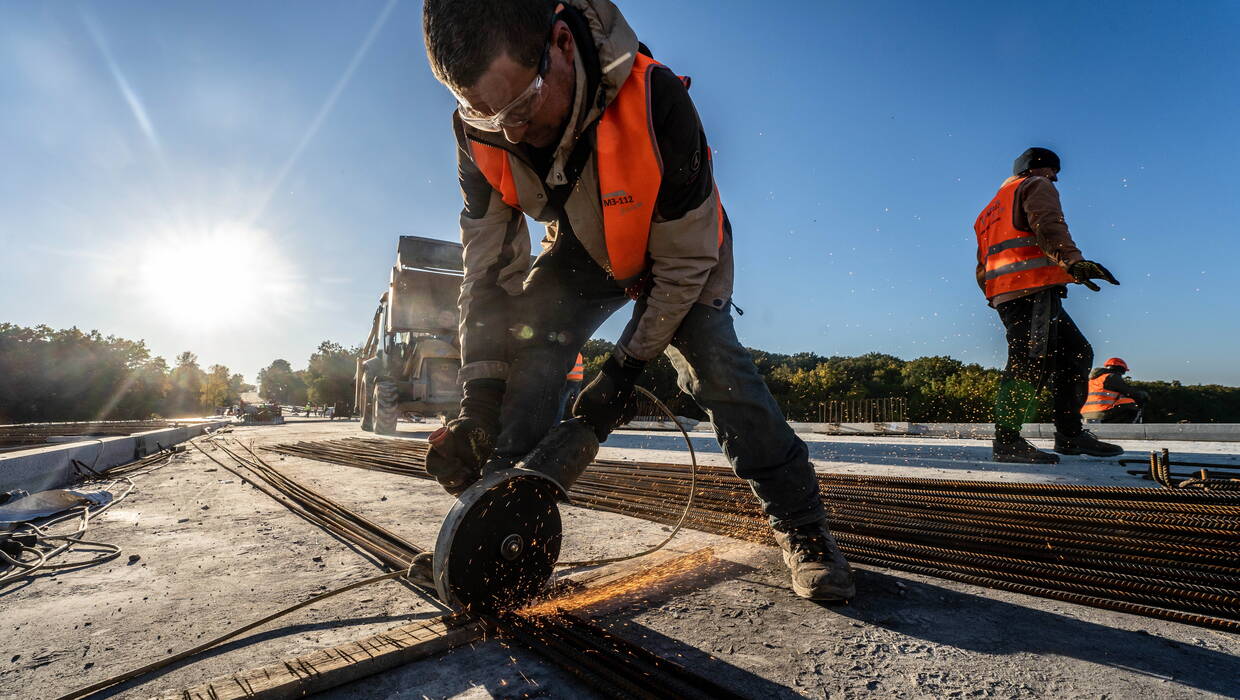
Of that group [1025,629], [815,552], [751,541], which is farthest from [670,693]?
[751,541]

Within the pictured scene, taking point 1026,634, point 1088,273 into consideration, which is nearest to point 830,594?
point 1026,634

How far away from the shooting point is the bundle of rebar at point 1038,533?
1.53 m

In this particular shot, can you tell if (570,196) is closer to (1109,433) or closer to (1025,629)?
(1025,629)

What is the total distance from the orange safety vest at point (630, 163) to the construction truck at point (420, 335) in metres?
8.46

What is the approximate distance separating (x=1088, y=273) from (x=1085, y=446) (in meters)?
1.48

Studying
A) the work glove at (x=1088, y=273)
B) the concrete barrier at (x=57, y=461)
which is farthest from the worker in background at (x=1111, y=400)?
the concrete barrier at (x=57, y=461)

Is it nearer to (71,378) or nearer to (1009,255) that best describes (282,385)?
(71,378)

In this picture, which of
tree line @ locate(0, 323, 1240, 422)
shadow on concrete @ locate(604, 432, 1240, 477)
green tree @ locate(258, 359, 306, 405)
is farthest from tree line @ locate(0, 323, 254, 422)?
green tree @ locate(258, 359, 306, 405)

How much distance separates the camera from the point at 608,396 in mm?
1762

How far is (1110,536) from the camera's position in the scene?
1.97 meters

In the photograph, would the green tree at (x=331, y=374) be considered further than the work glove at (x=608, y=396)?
Yes

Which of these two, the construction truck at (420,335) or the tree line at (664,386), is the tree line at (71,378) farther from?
the construction truck at (420,335)

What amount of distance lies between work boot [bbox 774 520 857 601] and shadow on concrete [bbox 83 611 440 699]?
104 cm

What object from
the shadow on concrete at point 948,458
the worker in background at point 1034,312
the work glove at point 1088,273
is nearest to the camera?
the work glove at point 1088,273
